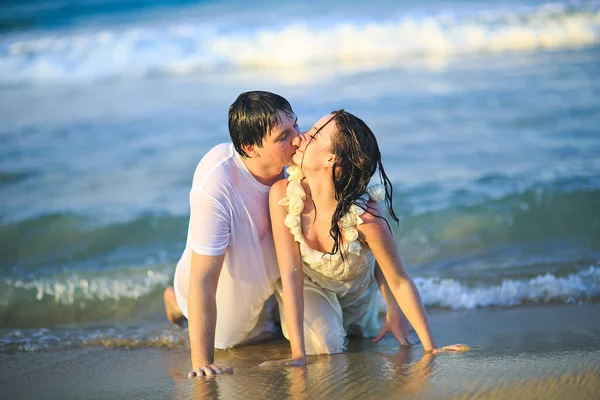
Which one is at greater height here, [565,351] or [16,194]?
[16,194]

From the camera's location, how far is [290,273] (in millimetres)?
3686

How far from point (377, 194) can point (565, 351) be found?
1181 mm

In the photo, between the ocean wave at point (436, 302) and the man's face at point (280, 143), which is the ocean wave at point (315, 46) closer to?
the ocean wave at point (436, 302)

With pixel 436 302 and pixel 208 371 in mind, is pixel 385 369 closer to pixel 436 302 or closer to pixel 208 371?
pixel 208 371

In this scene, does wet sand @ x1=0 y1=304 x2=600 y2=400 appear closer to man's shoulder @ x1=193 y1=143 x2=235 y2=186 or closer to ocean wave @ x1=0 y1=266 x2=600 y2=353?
ocean wave @ x1=0 y1=266 x2=600 y2=353

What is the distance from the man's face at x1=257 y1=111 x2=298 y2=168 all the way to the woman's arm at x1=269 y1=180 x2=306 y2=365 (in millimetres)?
188

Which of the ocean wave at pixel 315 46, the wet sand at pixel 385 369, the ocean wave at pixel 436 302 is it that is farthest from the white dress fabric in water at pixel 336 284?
the ocean wave at pixel 315 46

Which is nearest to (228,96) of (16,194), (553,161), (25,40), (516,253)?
(16,194)

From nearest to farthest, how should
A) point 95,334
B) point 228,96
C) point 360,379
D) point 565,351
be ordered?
point 360,379
point 565,351
point 95,334
point 228,96

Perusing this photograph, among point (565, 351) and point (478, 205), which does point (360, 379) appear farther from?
point (478, 205)

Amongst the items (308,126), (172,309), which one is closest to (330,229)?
(172,309)

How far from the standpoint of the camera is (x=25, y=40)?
16.6 meters

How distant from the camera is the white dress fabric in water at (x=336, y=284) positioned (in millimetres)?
3650

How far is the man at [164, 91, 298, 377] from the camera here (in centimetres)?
360
